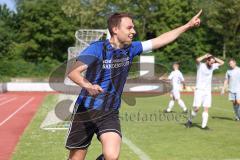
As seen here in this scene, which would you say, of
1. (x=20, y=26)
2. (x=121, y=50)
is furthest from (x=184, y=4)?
(x=121, y=50)

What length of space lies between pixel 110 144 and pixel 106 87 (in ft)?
2.20

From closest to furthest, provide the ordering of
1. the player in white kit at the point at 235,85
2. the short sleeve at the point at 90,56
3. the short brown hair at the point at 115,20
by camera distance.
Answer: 1. the short sleeve at the point at 90,56
2. the short brown hair at the point at 115,20
3. the player in white kit at the point at 235,85

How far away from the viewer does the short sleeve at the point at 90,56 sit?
5.56 meters

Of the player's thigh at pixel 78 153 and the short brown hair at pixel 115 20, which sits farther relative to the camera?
the player's thigh at pixel 78 153

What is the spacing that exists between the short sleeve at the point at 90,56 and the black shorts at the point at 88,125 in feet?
2.01

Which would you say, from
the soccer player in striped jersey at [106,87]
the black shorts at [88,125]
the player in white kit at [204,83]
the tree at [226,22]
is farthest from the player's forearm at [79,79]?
the tree at [226,22]

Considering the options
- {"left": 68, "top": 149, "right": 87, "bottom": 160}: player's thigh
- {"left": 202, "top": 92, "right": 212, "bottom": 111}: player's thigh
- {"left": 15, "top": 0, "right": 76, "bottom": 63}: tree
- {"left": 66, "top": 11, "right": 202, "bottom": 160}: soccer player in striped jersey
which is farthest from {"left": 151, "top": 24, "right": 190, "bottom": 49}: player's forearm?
{"left": 15, "top": 0, "right": 76, "bottom": 63}: tree

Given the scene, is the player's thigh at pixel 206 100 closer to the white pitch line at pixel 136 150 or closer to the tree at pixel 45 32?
the white pitch line at pixel 136 150

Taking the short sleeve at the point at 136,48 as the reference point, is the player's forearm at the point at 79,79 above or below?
below

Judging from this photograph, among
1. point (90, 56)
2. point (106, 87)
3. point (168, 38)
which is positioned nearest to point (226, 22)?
point (168, 38)

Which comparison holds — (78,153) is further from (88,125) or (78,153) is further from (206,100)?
(206,100)

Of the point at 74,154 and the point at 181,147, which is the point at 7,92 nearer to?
the point at 181,147

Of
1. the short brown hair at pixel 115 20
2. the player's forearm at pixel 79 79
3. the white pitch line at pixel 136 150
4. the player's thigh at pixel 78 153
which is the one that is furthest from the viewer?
the white pitch line at pixel 136 150

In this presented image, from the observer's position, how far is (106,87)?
578 cm
